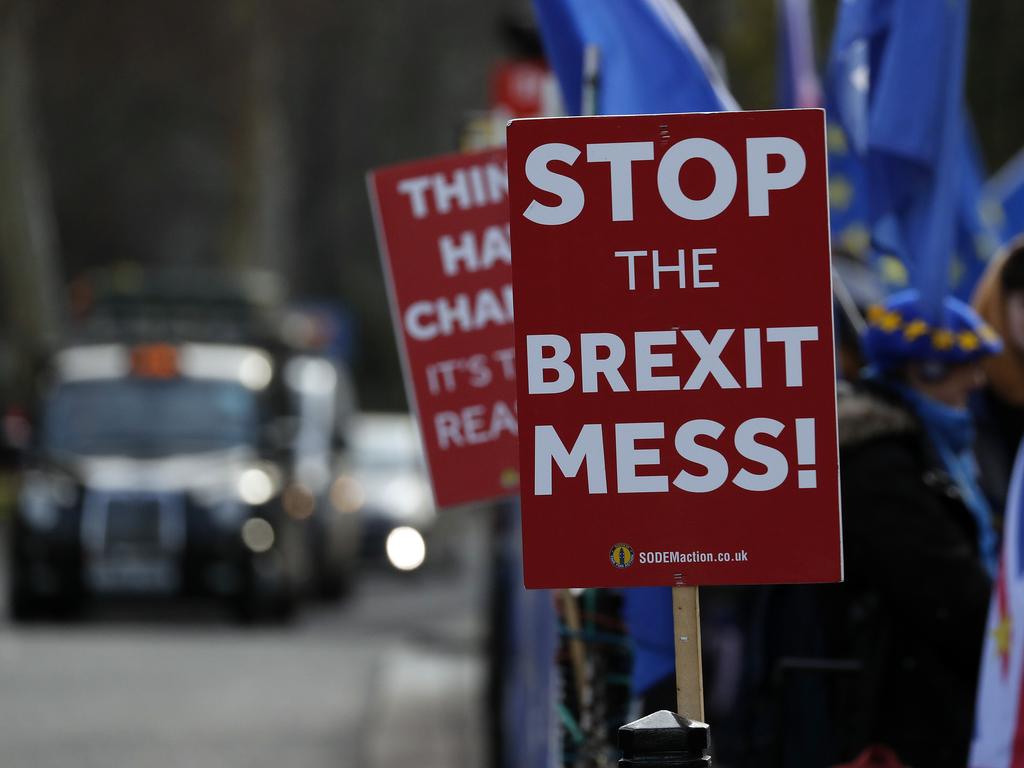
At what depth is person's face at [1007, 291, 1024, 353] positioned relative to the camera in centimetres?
599

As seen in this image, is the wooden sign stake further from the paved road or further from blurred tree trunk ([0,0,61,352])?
blurred tree trunk ([0,0,61,352])

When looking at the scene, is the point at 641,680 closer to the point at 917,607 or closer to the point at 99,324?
the point at 917,607

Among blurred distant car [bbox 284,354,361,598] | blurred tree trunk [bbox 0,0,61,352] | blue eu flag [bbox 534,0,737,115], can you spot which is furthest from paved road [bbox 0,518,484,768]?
blurred tree trunk [bbox 0,0,61,352]

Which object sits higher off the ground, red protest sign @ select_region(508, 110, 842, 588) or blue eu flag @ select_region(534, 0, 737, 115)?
blue eu flag @ select_region(534, 0, 737, 115)

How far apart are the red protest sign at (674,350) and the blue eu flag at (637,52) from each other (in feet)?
5.27

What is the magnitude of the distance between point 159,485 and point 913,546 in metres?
12.5

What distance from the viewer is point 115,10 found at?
33.0 m

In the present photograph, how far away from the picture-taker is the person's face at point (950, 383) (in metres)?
5.27

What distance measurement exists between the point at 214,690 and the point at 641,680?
761cm

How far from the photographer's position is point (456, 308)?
5.50 m

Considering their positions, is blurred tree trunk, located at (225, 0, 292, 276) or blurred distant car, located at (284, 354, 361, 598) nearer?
blurred distant car, located at (284, 354, 361, 598)

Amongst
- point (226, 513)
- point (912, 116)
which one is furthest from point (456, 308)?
point (226, 513)

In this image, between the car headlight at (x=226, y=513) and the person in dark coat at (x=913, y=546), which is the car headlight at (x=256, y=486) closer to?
the car headlight at (x=226, y=513)

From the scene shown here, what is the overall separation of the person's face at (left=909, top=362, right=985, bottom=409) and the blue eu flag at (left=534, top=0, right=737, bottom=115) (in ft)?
2.46
